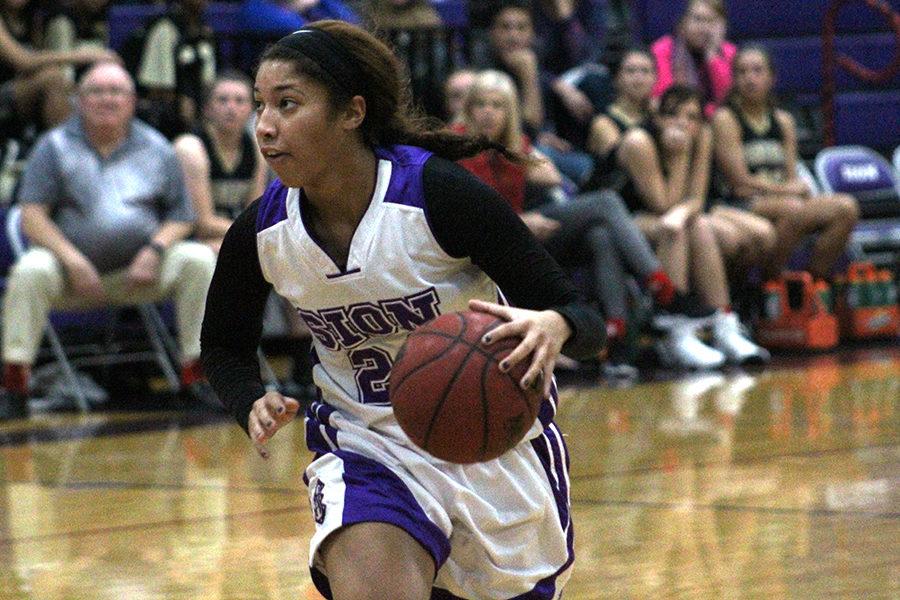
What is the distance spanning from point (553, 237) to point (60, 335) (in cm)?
239

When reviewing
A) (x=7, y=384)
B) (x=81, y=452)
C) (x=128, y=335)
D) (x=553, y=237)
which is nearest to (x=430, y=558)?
(x=81, y=452)

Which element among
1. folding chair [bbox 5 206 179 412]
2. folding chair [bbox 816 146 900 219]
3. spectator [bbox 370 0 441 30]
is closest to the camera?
folding chair [bbox 5 206 179 412]

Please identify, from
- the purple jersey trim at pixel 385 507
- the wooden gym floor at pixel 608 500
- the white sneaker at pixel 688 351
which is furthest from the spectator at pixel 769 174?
the purple jersey trim at pixel 385 507

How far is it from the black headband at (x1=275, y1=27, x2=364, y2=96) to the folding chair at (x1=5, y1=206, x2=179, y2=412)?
182 inches

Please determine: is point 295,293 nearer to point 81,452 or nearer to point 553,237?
point 81,452

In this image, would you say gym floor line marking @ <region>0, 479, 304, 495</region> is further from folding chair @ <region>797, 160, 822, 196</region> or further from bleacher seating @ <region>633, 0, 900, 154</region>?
bleacher seating @ <region>633, 0, 900, 154</region>

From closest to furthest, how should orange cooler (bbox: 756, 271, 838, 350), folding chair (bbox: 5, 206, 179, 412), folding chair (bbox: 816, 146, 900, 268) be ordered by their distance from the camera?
1. folding chair (bbox: 5, 206, 179, 412)
2. orange cooler (bbox: 756, 271, 838, 350)
3. folding chair (bbox: 816, 146, 900, 268)

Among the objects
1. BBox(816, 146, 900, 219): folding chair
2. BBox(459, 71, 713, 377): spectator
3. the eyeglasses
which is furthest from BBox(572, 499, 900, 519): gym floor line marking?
BBox(816, 146, 900, 219): folding chair

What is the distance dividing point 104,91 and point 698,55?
13.3ft

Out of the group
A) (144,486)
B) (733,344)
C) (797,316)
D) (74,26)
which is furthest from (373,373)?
(797,316)

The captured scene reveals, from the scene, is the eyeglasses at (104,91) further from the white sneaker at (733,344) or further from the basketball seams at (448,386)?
the basketball seams at (448,386)

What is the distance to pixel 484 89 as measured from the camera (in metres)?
7.29

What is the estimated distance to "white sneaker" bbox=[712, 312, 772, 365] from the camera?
26.6ft

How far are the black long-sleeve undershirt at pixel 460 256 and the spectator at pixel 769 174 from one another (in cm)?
632
